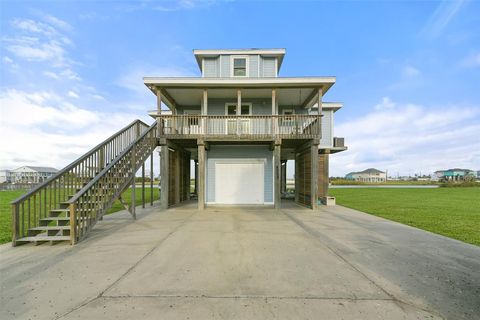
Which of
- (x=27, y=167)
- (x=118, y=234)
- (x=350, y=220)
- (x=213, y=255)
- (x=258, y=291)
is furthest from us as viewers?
(x=27, y=167)

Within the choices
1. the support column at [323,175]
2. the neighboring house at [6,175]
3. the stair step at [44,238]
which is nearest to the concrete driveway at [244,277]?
the stair step at [44,238]

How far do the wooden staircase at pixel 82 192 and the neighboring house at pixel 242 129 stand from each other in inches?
85.8

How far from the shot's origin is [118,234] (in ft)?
20.3

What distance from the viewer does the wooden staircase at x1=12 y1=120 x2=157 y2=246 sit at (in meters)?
5.23

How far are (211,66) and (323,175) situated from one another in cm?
1040

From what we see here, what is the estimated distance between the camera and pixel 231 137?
10.2 m

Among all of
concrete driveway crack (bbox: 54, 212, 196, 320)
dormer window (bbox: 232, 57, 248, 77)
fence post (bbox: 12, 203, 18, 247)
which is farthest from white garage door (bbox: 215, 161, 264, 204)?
fence post (bbox: 12, 203, 18, 247)

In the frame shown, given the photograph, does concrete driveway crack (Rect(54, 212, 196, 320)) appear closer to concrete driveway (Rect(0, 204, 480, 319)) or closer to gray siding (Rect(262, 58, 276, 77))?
concrete driveway (Rect(0, 204, 480, 319))

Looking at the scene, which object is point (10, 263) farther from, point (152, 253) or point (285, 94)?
point (285, 94)

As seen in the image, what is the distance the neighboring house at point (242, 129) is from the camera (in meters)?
10.3

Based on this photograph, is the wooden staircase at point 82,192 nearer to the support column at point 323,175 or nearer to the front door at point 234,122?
the front door at point 234,122

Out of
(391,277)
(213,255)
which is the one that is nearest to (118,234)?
(213,255)

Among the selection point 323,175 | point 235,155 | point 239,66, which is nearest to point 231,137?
point 235,155

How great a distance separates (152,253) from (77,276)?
52.6 inches
